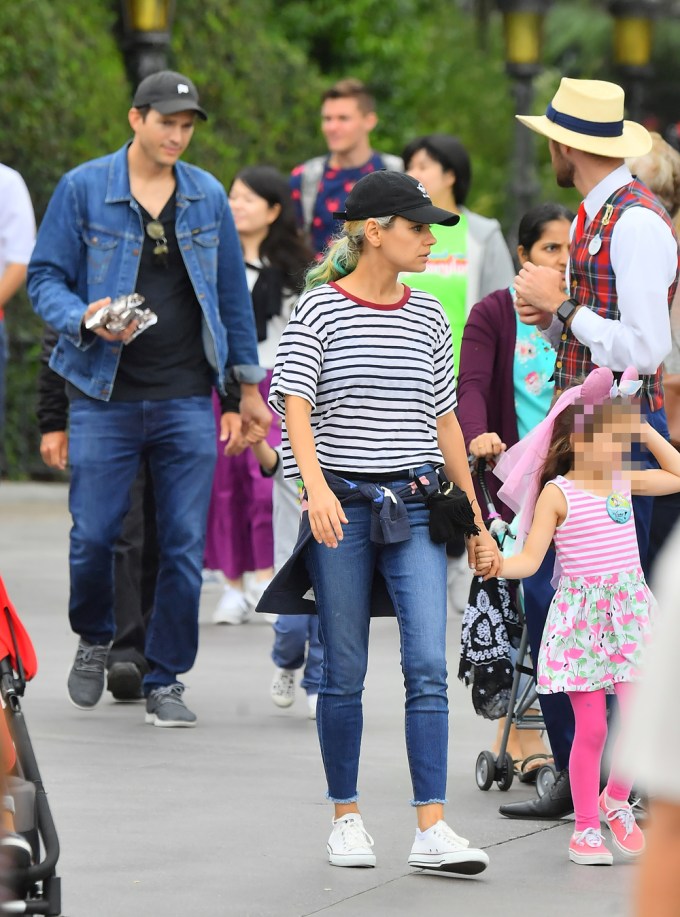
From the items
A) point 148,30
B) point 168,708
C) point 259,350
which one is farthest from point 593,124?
point 148,30

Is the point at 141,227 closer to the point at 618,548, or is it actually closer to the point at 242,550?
the point at 618,548

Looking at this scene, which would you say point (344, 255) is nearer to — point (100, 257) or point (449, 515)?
point (449, 515)

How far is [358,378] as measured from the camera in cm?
501

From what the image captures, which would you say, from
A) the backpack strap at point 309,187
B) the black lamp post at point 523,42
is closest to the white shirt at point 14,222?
the backpack strap at point 309,187

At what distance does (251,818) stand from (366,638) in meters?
0.78

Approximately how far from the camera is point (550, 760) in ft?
20.1

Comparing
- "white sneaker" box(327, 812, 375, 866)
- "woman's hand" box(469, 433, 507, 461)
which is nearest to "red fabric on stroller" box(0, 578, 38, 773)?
"white sneaker" box(327, 812, 375, 866)

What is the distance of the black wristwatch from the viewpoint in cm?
538

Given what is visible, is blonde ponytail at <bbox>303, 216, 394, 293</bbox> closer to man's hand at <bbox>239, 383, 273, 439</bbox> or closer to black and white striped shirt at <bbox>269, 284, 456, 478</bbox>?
black and white striped shirt at <bbox>269, 284, 456, 478</bbox>

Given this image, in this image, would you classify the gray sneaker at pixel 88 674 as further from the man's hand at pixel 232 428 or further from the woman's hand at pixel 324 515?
the woman's hand at pixel 324 515

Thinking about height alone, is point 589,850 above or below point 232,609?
above

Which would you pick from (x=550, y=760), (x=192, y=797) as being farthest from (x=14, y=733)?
(x=550, y=760)

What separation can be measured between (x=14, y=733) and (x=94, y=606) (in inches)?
103

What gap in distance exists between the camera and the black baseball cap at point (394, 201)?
507 centimetres
